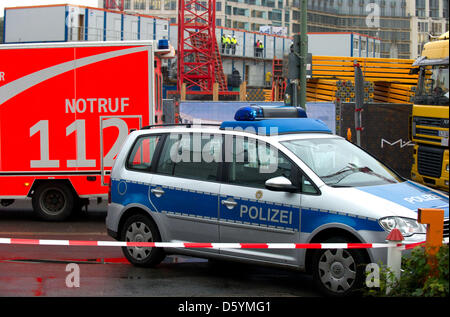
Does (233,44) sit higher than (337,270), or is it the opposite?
(233,44)

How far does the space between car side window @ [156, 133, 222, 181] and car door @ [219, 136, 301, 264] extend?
0.58 feet

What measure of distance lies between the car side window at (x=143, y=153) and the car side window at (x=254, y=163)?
1129mm

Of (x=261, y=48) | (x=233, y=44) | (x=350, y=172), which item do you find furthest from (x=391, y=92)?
(x=261, y=48)

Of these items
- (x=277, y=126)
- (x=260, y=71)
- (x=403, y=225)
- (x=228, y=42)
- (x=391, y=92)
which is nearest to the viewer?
(x=403, y=225)

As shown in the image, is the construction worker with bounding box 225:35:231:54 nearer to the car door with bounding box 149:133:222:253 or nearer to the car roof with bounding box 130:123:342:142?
the car roof with bounding box 130:123:342:142

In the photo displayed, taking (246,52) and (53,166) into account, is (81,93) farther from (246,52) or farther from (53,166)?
(246,52)

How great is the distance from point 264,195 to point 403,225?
152cm

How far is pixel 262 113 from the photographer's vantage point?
8.57 metres

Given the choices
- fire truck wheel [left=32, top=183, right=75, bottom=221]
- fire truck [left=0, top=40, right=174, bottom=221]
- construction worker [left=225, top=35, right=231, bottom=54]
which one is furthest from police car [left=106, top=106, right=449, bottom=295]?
construction worker [left=225, top=35, right=231, bottom=54]

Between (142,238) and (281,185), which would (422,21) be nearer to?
(142,238)

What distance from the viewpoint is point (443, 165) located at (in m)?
14.2

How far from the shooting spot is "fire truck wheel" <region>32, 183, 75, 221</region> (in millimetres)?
13016

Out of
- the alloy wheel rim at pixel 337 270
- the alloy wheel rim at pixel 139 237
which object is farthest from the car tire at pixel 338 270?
the alloy wheel rim at pixel 139 237

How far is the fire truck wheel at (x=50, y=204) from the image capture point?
13016mm
